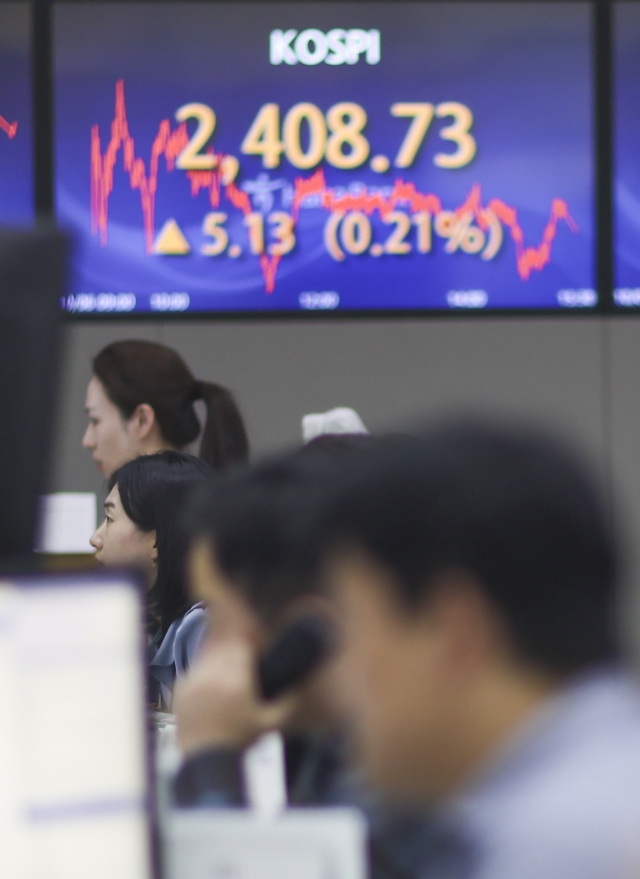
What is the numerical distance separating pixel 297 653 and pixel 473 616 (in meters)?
0.16

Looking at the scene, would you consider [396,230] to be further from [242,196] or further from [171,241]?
[171,241]

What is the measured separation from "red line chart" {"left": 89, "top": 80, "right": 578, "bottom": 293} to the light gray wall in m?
0.18

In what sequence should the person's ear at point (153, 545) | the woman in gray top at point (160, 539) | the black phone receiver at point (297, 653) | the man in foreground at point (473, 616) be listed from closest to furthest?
the man in foreground at point (473, 616) → the black phone receiver at point (297, 653) → the woman in gray top at point (160, 539) → the person's ear at point (153, 545)

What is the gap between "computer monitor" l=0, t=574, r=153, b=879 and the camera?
657mm

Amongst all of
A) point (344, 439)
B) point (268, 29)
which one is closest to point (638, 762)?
point (344, 439)

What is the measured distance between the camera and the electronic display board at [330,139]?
3266 mm

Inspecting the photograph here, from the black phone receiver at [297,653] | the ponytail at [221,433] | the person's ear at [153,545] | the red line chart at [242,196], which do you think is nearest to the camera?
the black phone receiver at [297,653]

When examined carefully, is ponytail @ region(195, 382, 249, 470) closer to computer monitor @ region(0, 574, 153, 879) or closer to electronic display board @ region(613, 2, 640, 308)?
electronic display board @ region(613, 2, 640, 308)

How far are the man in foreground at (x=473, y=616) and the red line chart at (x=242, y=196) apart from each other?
268 cm

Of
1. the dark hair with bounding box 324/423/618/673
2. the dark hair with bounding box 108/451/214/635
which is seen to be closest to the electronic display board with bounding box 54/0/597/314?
the dark hair with bounding box 108/451/214/635

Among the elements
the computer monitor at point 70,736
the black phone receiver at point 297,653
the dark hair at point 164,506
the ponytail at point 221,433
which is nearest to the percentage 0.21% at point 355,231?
the ponytail at point 221,433

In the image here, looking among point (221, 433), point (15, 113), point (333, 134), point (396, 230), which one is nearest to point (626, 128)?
point (396, 230)

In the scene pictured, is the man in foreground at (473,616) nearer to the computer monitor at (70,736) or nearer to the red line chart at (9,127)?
the computer monitor at (70,736)

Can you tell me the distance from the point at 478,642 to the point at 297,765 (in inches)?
16.4
